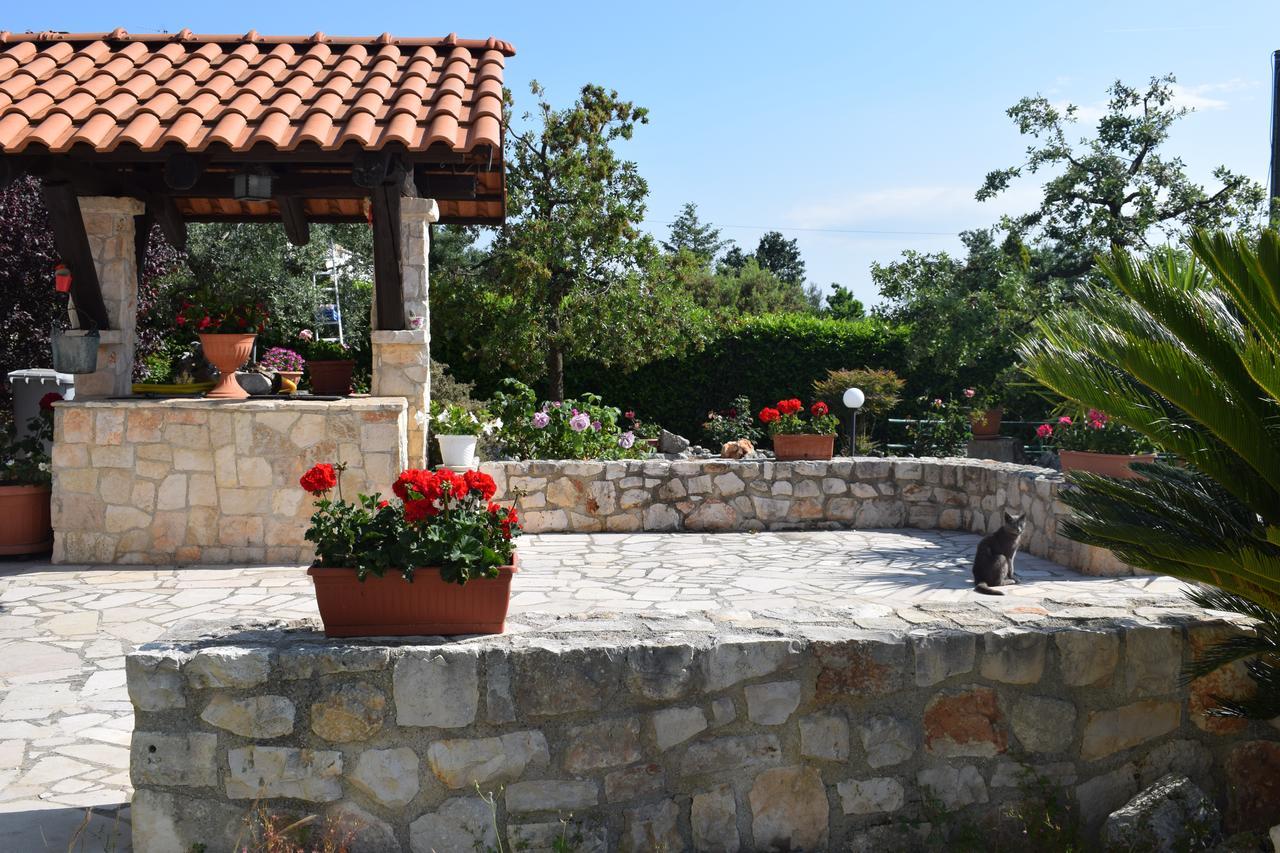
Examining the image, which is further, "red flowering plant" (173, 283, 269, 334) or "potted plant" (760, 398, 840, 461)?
"potted plant" (760, 398, 840, 461)

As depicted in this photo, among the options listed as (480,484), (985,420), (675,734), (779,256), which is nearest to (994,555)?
(675,734)

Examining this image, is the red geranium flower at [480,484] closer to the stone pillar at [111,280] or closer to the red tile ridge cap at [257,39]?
the stone pillar at [111,280]

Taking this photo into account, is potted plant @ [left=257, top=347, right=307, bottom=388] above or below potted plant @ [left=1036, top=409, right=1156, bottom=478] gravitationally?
above

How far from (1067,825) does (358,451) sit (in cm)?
548

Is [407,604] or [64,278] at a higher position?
[64,278]

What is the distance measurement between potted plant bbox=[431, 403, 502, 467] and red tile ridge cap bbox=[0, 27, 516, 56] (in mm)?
3177

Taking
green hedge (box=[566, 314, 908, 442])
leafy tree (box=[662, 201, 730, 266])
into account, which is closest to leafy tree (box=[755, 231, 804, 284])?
leafy tree (box=[662, 201, 730, 266])

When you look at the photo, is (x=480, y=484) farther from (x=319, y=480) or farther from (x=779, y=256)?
(x=779, y=256)

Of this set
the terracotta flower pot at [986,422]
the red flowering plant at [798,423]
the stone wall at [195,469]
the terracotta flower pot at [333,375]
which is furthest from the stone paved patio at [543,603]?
the terracotta flower pot at [986,422]

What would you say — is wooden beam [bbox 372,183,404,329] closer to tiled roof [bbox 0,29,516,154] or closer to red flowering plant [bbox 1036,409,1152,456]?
tiled roof [bbox 0,29,516,154]

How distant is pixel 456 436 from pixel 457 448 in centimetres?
10

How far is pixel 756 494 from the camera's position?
9875 millimetres

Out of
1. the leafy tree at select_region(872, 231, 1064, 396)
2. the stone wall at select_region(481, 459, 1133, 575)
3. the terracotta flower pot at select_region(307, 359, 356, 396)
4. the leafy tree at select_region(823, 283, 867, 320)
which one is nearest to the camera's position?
the stone wall at select_region(481, 459, 1133, 575)

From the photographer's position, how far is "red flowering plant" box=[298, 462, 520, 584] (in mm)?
3389
